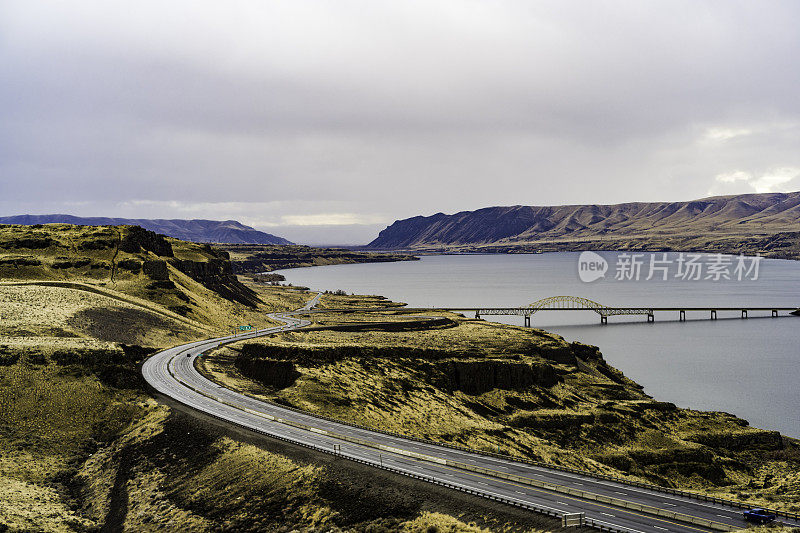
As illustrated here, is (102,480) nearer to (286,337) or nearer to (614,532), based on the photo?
(614,532)

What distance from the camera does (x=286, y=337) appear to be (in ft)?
287

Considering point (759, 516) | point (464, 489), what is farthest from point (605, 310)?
point (464, 489)

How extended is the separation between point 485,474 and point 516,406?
3704 centimetres

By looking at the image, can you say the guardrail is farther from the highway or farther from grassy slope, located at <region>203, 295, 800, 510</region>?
grassy slope, located at <region>203, 295, 800, 510</region>

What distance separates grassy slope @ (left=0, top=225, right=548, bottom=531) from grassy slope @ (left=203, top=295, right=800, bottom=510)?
13.7 m

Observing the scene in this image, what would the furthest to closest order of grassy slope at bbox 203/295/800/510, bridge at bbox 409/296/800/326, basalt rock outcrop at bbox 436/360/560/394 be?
bridge at bbox 409/296/800/326
basalt rock outcrop at bbox 436/360/560/394
grassy slope at bbox 203/295/800/510

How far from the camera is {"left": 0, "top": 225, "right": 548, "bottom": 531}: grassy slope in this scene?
105 feet

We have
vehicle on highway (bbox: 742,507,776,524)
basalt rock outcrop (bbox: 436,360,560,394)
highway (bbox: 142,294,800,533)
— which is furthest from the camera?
basalt rock outcrop (bbox: 436,360,560,394)

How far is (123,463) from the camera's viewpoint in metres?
42.1

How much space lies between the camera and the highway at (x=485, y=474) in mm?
29422

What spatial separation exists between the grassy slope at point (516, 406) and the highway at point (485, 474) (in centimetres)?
741

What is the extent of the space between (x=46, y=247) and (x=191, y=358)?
58579 millimetres

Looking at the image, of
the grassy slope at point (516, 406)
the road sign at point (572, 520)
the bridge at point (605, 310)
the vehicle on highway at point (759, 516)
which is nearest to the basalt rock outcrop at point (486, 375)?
the grassy slope at point (516, 406)

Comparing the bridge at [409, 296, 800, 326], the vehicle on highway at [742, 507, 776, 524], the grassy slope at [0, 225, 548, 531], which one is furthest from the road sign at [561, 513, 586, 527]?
the bridge at [409, 296, 800, 326]
